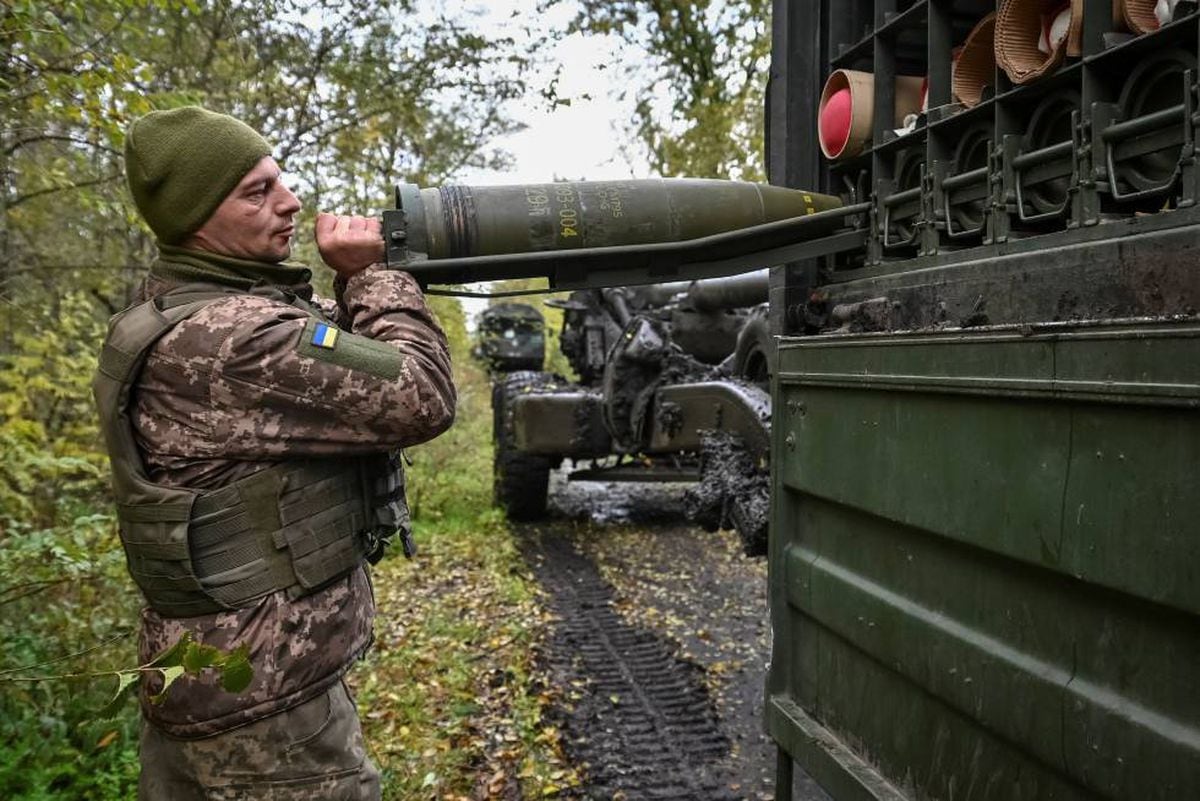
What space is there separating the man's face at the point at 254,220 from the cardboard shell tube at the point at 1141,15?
1633 mm

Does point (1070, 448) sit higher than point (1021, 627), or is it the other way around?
point (1070, 448)

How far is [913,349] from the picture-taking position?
5.34 ft

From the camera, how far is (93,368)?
5070mm

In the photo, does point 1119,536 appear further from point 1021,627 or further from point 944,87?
point 944,87

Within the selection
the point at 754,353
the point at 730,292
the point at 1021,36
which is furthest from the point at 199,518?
A: the point at 730,292

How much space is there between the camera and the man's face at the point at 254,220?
6.18 ft

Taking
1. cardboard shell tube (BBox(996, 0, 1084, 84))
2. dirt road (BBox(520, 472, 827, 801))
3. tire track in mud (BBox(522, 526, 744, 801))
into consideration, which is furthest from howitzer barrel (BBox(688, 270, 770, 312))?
cardboard shell tube (BBox(996, 0, 1084, 84))

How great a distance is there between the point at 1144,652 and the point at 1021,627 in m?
0.23

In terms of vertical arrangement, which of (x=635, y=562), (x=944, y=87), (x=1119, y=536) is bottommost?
(x=635, y=562)

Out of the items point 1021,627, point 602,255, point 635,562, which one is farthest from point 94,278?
point 1021,627

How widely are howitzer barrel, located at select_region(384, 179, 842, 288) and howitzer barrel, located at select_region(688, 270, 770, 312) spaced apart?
312cm

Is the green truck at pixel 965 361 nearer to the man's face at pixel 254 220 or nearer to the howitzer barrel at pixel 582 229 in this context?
the howitzer barrel at pixel 582 229

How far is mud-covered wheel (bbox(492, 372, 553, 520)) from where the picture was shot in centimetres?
830

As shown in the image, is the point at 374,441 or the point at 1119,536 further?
the point at 374,441
